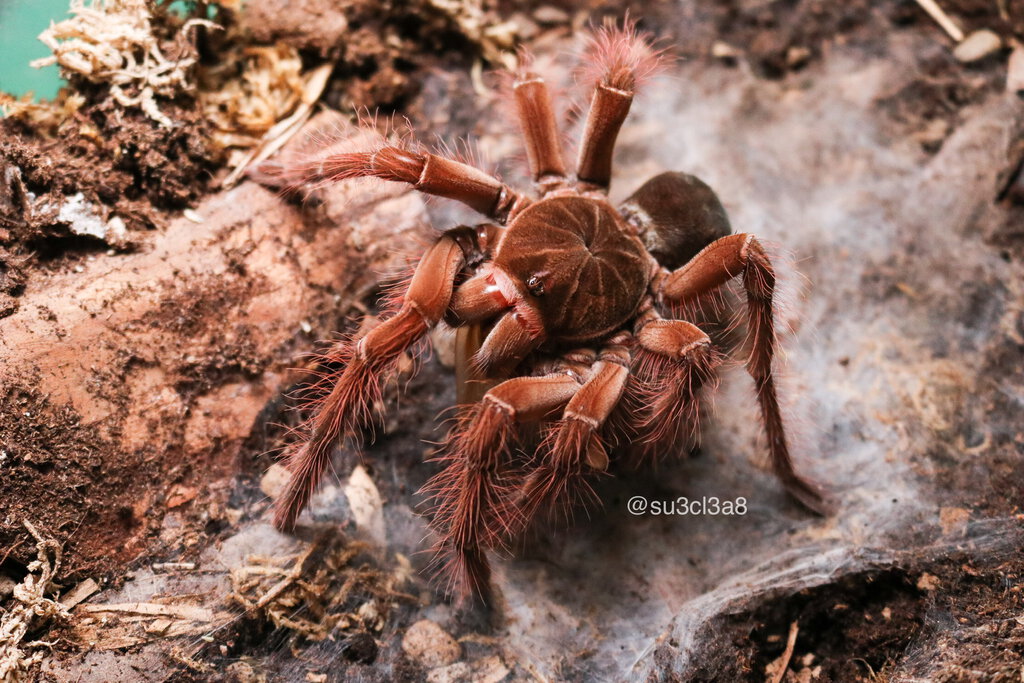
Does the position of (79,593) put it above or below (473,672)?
above

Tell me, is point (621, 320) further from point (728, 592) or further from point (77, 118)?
point (77, 118)

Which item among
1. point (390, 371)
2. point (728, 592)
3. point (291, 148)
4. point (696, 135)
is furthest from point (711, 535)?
point (291, 148)

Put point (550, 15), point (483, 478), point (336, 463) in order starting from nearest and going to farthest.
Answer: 1. point (483, 478)
2. point (336, 463)
3. point (550, 15)

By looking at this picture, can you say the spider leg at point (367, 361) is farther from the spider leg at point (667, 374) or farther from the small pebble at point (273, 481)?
the spider leg at point (667, 374)

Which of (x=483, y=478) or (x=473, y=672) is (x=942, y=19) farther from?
(x=473, y=672)

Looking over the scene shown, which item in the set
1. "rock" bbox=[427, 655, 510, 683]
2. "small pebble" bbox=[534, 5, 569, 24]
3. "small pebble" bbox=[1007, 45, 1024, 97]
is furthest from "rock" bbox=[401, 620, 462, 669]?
"small pebble" bbox=[1007, 45, 1024, 97]

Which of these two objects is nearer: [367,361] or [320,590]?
[367,361]

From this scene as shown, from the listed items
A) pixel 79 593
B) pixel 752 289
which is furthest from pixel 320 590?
pixel 752 289
